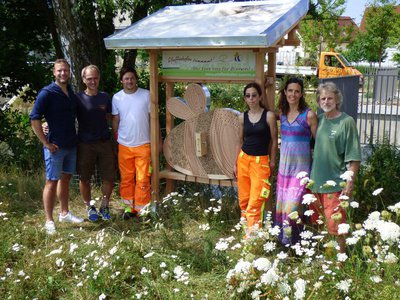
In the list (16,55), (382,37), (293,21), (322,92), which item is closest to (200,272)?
(322,92)

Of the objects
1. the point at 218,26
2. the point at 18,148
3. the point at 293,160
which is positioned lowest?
the point at 18,148

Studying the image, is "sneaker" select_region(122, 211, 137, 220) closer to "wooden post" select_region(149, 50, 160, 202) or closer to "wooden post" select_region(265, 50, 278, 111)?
"wooden post" select_region(149, 50, 160, 202)

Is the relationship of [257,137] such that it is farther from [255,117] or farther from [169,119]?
[169,119]

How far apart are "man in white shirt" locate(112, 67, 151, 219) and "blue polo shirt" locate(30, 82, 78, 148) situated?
18.9 inches

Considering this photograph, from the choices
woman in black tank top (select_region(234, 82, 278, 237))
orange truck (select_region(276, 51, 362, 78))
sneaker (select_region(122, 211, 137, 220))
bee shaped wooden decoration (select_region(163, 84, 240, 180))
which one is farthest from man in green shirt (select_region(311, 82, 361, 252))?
orange truck (select_region(276, 51, 362, 78))

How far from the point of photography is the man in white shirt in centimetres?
507

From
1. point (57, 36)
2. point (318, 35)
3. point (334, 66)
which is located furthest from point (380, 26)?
point (57, 36)

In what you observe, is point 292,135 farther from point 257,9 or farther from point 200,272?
point 257,9

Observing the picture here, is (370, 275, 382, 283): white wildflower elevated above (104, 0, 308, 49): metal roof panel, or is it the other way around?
(104, 0, 308, 49): metal roof panel

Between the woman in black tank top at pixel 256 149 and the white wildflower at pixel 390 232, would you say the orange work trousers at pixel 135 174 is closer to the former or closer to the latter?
the woman in black tank top at pixel 256 149

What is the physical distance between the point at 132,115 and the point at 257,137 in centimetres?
153

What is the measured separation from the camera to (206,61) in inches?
190

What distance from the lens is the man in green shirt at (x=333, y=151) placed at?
3.58 metres

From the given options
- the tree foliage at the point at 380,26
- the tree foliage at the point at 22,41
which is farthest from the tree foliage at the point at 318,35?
the tree foliage at the point at 22,41
